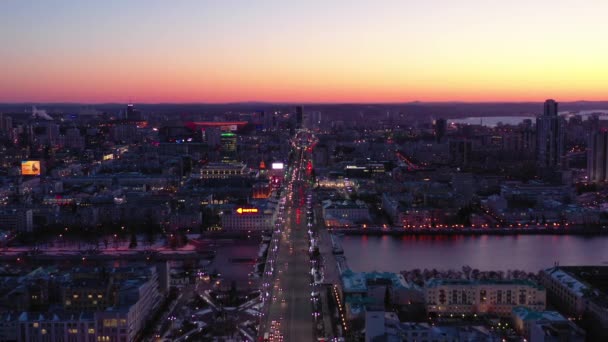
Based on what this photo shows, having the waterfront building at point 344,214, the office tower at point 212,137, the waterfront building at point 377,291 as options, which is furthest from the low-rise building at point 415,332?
the office tower at point 212,137

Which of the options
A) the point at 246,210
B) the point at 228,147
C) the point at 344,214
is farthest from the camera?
the point at 228,147

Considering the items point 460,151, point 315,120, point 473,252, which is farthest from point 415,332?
point 315,120

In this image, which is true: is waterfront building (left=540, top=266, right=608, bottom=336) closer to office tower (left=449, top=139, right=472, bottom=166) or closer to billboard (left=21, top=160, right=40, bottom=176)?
office tower (left=449, top=139, right=472, bottom=166)

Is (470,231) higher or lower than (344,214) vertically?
lower

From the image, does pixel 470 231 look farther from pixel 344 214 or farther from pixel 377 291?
pixel 377 291

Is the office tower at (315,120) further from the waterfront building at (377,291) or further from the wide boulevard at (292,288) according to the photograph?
the waterfront building at (377,291)

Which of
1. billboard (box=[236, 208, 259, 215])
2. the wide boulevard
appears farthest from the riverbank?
billboard (box=[236, 208, 259, 215])

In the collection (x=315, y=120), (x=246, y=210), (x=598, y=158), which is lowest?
(x=246, y=210)
